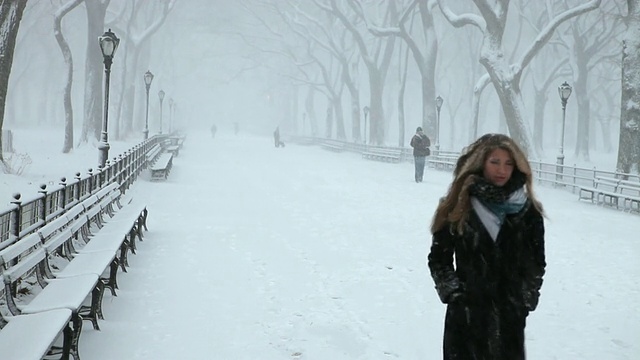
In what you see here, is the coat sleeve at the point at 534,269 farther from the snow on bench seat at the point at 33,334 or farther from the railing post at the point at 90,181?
the railing post at the point at 90,181

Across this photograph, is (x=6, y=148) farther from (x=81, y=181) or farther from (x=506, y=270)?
(x=506, y=270)

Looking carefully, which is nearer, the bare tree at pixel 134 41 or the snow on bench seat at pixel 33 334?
the snow on bench seat at pixel 33 334

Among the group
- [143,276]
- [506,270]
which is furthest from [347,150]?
[506,270]

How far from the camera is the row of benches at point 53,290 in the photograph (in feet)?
13.9

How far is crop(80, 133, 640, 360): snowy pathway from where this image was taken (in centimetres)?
567

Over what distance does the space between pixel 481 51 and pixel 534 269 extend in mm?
22671

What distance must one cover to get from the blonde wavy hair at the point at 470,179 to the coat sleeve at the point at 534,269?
0.11 metres

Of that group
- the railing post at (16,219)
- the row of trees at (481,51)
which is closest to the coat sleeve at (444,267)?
the railing post at (16,219)

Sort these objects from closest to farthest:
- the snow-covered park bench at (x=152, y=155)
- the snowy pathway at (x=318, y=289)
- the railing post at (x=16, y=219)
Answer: the snowy pathway at (x=318, y=289) < the railing post at (x=16, y=219) < the snow-covered park bench at (x=152, y=155)

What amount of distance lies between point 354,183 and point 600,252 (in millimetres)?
11573

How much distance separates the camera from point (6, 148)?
2473 cm

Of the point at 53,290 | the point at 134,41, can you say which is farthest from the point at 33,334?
the point at 134,41

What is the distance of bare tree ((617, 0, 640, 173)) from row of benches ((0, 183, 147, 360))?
54.6 feet

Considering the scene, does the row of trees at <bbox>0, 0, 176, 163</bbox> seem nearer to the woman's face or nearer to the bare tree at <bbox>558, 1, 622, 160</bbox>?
the woman's face
